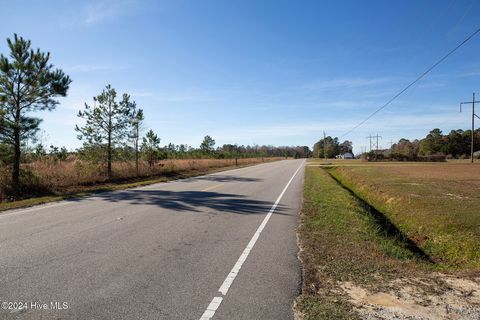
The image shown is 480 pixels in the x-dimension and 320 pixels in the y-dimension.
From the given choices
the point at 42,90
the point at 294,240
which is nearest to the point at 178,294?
the point at 294,240

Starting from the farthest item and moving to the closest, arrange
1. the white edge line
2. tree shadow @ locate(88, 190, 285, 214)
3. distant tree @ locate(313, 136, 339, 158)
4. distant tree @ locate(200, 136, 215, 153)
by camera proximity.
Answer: distant tree @ locate(313, 136, 339, 158) < distant tree @ locate(200, 136, 215, 153) < tree shadow @ locate(88, 190, 285, 214) < the white edge line

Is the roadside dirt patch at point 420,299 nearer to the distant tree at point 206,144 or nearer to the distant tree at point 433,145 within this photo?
the distant tree at point 206,144

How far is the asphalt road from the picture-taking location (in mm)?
3871

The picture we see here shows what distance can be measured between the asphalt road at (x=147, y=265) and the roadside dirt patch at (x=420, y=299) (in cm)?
89

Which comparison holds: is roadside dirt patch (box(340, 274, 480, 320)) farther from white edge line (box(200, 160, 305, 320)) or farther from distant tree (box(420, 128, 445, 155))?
distant tree (box(420, 128, 445, 155))

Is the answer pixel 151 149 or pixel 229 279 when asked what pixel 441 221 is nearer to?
pixel 229 279

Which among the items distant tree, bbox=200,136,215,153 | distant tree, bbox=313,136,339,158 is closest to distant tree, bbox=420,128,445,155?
distant tree, bbox=313,136,339,158

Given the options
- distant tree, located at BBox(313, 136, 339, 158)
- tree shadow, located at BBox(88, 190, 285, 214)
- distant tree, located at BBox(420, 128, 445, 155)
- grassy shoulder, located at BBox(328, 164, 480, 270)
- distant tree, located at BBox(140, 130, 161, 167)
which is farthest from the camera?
distant tree, located at BBox(313, 136, 339, 158)

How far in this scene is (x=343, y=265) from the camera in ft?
17.9

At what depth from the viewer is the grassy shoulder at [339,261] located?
158 inches

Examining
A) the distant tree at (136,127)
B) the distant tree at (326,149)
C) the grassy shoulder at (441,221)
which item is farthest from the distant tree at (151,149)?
the distant tree at (326,149)

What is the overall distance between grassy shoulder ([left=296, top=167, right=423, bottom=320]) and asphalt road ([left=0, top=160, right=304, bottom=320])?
0.83 feet

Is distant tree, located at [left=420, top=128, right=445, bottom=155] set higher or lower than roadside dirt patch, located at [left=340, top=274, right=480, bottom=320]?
higher

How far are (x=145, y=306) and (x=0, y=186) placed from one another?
1434 cm
